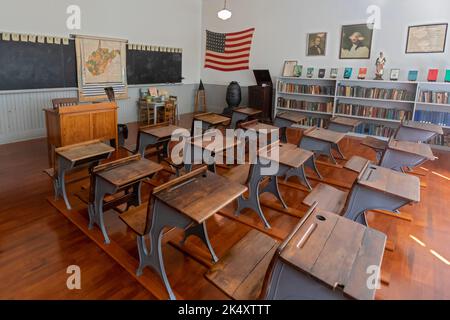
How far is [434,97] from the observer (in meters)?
5.80

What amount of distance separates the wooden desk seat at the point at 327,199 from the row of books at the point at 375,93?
14.3ft

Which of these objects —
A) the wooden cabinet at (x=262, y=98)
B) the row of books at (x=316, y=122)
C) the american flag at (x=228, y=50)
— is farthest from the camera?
the american flag at (x=228, y=50)

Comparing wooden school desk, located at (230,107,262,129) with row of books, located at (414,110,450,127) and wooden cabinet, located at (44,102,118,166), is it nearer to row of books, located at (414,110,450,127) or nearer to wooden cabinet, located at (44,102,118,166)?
wooden cabinet, located at (44,102,118,166)

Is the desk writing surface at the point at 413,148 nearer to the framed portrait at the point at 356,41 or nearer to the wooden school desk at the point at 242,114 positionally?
the wooden school desk at the point at 242,114

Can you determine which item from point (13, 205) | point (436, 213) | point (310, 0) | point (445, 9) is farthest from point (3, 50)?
point (445, 9)

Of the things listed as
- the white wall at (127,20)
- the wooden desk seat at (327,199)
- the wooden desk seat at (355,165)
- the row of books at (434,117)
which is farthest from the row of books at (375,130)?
the white wall at (127,20)

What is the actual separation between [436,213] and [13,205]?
15.0ft

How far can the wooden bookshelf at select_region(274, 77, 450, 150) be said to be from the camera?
5.93 metres

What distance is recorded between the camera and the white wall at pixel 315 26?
5.95 m

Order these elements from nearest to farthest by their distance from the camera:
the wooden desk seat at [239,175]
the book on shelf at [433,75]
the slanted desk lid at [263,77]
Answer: the wooden desk seat at [239,175]
the book on shelf at [433,75]
the slanted desk lid at [263,77]

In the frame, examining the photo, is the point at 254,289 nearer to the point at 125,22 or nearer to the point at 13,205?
the point at 13,205

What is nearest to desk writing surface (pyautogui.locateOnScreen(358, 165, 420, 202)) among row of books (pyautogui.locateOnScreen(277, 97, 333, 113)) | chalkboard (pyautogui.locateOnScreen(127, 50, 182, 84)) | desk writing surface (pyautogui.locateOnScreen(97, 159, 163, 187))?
desk writing surface (pyautogui.locateOnScreen(97, 159, 163, 187))

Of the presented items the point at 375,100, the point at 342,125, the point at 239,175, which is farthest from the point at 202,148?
the point at 375,100
